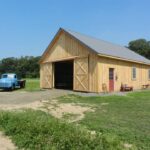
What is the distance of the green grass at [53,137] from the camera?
5.05 metres

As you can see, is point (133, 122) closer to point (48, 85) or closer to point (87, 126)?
point (87, 126)

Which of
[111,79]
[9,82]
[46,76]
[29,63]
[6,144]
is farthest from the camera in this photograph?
[29,63]

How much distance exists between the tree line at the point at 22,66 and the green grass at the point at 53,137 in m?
64.6

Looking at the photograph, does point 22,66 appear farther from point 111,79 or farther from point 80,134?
point 80,134

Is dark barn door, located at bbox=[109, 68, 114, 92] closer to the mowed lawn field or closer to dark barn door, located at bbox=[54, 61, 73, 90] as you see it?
dark barn door, located at bbox=[54, 61, 73, 90]

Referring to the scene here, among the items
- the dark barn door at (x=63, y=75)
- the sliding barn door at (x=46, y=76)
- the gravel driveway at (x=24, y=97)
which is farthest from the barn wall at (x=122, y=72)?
the sliding barn door at (x=46, y=76)

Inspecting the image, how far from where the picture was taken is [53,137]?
5.57 m

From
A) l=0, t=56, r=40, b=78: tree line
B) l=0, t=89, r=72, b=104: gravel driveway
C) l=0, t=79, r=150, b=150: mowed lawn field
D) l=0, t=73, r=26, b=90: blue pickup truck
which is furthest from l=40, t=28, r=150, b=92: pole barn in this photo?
l=0, t=56, r=40, b=78: tree line

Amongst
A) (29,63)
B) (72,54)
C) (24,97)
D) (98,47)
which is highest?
(29,63)

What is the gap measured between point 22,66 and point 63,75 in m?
59.9

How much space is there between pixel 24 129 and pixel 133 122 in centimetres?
362

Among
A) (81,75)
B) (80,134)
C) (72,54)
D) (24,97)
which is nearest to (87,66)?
(81,75)

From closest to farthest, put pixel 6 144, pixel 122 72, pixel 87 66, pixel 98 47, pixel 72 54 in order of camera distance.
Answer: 1. pixel 6 144
2. pixel 87 66
3. pixel 98 47
4. pixel 72 54
5. pixel 122 72

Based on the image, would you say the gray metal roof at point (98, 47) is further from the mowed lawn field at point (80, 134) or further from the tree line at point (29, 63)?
the tree line at point (29, 63)
